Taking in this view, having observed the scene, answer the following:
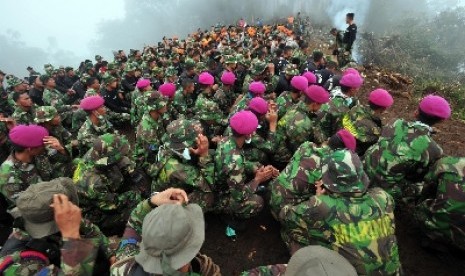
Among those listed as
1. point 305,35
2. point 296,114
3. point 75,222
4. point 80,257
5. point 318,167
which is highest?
point 305,35

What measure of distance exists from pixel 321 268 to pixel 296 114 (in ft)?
12.2

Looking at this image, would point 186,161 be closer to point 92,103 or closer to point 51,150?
point 51,150

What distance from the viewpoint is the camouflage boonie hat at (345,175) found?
274cm

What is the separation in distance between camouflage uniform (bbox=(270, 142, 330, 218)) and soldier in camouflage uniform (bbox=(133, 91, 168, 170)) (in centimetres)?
268

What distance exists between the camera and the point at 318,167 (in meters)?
3.70

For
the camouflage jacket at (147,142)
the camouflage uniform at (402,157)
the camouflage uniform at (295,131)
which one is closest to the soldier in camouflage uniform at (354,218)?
the camouflage uniform at (402,157)

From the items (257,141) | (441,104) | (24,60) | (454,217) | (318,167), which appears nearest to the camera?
(454,217)

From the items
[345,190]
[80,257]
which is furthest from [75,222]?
[345,190]

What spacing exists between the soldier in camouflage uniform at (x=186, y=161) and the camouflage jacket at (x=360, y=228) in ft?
5.39

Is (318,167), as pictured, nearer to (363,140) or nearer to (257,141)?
(257,141)

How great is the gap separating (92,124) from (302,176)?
13.6ft

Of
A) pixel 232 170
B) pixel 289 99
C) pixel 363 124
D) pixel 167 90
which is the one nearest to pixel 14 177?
pixel 232 170

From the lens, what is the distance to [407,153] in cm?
384

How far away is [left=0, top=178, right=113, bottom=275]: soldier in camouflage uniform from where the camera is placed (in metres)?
2.35
